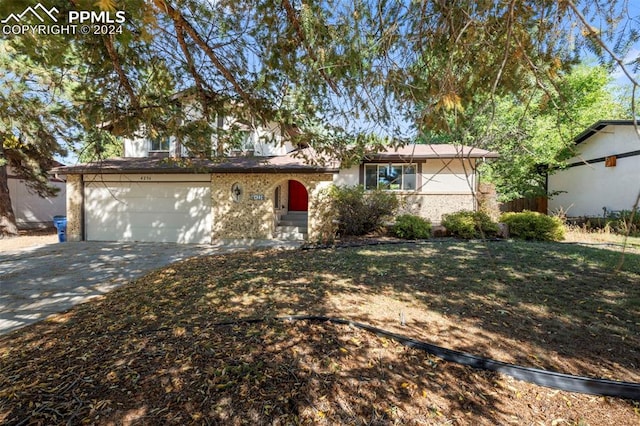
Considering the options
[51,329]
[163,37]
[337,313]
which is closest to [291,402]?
[337,313]

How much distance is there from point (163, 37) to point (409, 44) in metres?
3.33

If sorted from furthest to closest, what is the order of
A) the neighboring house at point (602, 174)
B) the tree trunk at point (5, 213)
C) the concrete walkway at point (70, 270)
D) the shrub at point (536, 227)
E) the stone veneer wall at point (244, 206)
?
the tree trunk at point (5, 213)
the neighboring house at point (602, 174)
the stone veneer wall at point (244, 206)
the shrub at point (536, 227)
the concrete walkway at point (70, 270)

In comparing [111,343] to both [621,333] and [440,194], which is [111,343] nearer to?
[621,333]

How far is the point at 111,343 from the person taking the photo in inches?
108

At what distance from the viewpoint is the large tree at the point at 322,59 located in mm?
2688

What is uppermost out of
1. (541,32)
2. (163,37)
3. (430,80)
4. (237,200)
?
(163,37)

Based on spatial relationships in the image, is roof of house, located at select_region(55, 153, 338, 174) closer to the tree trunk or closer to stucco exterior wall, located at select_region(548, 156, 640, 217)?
the tree trunk

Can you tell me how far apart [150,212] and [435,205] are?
10.6m

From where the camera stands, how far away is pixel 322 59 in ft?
10.6

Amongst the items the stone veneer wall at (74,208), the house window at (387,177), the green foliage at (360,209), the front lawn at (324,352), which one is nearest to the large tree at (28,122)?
the stone veneer wall at (74,208)

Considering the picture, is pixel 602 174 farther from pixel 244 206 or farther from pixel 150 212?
pixel 150 212

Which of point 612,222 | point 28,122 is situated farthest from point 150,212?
point 612,222

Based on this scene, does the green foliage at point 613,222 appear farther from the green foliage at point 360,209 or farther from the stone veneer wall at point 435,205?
the green foliage at point 360,209

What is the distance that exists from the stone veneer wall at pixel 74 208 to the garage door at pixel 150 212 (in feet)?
0.59
